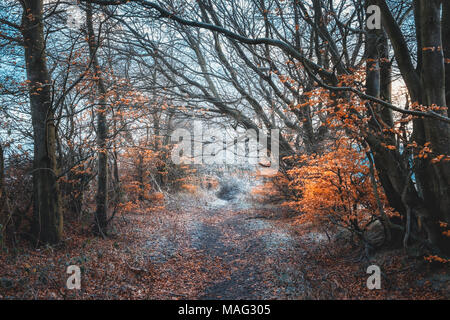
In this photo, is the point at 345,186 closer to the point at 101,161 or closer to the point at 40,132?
the point at 101,161

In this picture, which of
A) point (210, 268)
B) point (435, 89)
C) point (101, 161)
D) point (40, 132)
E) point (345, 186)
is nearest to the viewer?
point (435, 89)

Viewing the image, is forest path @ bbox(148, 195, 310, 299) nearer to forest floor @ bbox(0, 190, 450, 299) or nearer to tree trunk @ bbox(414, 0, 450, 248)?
forest floor @ bbox(0, 190, 450, 299)

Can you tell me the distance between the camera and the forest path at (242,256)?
202 inches

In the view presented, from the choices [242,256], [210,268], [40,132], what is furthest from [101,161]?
[242,256]

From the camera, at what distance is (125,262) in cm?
601

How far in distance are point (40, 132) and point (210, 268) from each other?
17.7ft

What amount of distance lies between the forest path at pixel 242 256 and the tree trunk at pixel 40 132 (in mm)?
2914

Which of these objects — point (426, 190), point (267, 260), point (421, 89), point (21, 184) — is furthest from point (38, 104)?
point (426, 190)

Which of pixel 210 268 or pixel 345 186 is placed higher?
pixel 345 186

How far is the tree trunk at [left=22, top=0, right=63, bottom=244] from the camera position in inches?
244

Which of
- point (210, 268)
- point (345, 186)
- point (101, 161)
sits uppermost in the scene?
point (101, 161)

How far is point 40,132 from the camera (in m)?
6.23
